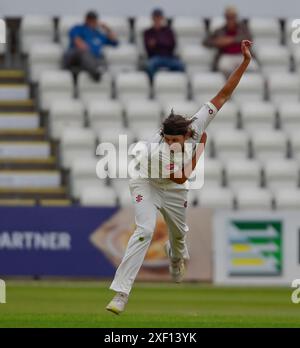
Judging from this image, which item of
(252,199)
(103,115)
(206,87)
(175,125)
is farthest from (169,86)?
(175,125)

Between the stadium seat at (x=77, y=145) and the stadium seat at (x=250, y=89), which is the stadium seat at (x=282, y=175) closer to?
the stadium seat at (x=250, y=89)

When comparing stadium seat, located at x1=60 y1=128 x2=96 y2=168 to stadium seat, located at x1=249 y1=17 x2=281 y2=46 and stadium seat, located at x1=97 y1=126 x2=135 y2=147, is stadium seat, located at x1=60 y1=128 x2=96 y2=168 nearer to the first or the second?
stadium seat, located at x1=97 y1=126 x2=135 y2=147

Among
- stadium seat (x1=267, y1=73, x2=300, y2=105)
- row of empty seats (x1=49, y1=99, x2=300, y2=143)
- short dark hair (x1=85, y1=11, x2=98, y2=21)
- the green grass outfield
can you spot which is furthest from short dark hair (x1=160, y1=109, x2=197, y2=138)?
stadium seat (x1=267, y1=73, x2=300, y2=105)

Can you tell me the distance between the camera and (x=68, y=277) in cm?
1886

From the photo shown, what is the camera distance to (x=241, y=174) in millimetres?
20562

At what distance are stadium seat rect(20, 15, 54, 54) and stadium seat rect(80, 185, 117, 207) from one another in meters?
3.28

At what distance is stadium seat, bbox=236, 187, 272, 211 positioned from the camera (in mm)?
20047

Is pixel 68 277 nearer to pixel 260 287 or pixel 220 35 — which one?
pixel 260 287

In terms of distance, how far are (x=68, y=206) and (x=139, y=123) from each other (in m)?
2.67

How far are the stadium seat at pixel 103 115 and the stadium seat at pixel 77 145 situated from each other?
0.52 m

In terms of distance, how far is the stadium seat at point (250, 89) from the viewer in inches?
870

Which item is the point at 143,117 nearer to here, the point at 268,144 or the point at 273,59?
the point at 268,144

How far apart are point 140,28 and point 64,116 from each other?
2.33m
